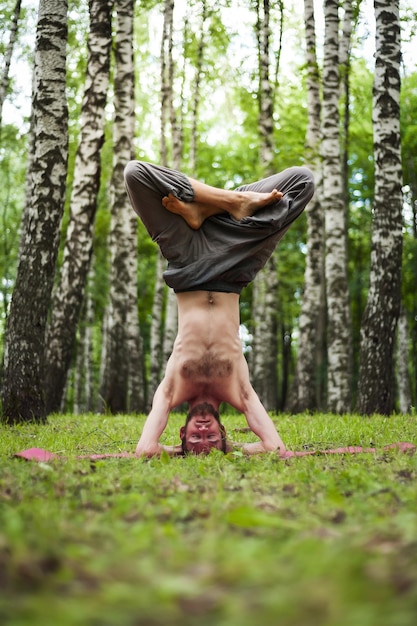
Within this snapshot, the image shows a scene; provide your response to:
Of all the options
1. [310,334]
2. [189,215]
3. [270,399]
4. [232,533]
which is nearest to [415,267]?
[270,399]

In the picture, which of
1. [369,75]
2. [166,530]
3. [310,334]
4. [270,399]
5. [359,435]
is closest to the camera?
[166,530]

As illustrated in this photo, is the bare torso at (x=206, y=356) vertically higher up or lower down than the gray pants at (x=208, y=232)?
lower down

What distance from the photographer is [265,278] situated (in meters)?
18.1

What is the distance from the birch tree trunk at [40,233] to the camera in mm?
8891

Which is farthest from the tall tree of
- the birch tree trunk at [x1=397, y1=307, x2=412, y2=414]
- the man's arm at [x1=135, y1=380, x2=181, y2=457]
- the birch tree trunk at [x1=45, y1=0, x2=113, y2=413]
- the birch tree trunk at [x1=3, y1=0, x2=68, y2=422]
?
the man's arm at [x1=135, y1=380, x2=181, y2=457]

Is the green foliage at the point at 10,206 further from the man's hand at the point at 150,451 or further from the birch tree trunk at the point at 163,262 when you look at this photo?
the man's hand at the point at 150,451

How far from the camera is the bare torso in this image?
623 cm

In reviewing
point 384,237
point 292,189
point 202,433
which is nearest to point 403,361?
point 384,237

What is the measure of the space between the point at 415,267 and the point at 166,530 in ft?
75.3

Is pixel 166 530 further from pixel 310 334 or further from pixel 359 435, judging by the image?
pixel 310 334

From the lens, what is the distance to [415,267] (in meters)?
24.1

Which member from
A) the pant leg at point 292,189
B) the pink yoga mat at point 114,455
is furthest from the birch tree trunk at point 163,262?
the pink yoga mat at point 114,455

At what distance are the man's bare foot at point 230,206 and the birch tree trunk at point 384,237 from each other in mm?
4376

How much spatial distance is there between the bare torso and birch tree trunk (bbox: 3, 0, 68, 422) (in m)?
3.33
